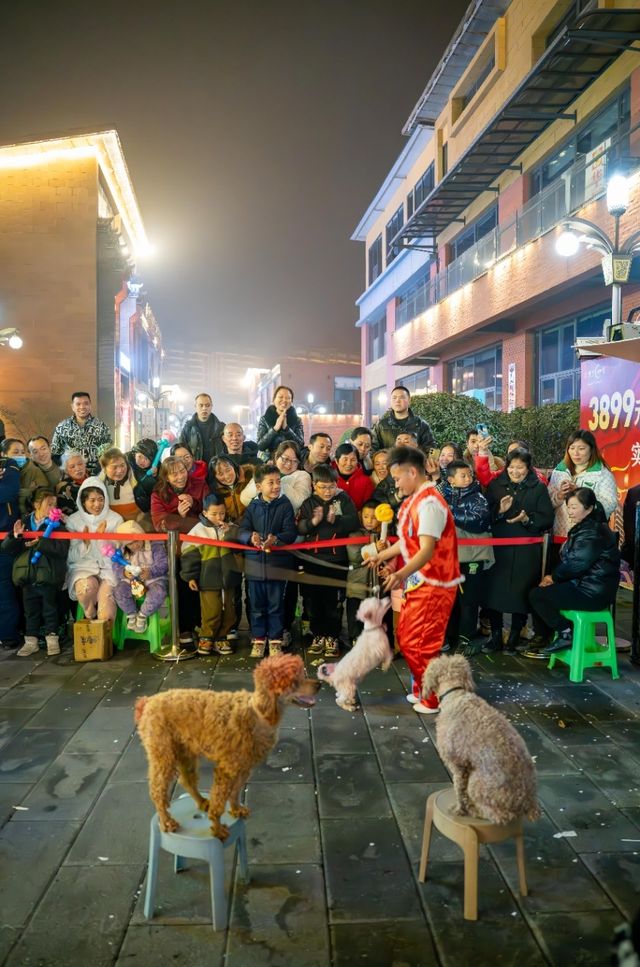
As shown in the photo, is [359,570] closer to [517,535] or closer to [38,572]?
[517,535]

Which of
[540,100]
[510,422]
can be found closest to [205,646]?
[510,422]

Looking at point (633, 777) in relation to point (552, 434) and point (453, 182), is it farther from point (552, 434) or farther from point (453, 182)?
point (453, 182)

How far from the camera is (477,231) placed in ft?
77.0

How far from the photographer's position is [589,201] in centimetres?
1403

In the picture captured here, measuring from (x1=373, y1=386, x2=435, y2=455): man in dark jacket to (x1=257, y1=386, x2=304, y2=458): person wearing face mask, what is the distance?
3.40 ft

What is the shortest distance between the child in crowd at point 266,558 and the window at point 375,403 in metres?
30.1

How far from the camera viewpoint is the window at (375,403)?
3689cm

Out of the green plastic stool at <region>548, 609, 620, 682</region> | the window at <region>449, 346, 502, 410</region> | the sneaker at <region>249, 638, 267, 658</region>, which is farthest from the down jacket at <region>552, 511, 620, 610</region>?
the window at <region>449, 346, 502, 410</region>

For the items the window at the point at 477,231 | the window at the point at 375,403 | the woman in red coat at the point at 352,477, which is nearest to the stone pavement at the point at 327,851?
the woman in red coat at the point at 352,477

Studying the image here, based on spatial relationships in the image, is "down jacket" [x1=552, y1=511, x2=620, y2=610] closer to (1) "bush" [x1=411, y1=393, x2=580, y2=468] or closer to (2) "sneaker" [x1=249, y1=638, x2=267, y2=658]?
(2) "sneaker" [x1=249, y1=638, x2=267, y2=658]

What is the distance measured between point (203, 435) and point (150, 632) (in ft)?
9.75

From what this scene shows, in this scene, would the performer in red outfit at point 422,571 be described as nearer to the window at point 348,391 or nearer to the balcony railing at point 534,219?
the balcony railing at point 534,219

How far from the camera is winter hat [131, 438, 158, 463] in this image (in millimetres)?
8164

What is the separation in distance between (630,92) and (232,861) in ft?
55.1
